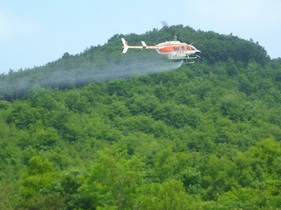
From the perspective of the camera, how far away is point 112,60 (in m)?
82.9

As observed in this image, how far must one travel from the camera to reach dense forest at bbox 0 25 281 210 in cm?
3556

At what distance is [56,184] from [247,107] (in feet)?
152

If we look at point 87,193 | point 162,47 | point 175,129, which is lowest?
point 175,129

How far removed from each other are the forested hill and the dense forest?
0.15 m

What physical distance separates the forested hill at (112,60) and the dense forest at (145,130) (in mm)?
155

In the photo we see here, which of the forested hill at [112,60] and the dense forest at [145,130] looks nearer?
the dense forest at [145,130]

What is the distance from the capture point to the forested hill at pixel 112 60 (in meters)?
76.8

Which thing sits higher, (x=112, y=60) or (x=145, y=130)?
(x=112, y=60)

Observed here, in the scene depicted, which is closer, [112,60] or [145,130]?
[145,130]

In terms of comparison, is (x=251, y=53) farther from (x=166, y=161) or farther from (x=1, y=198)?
(x=1, y=198)

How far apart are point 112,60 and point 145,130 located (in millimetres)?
11799

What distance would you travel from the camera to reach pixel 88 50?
3762 inches

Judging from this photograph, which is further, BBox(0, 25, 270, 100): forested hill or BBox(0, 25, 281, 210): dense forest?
BBox(0, 25, 270, 100): forested hill

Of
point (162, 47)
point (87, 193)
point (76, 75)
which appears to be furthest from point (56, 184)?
point (76, 75)
